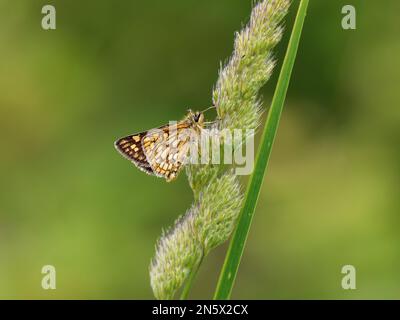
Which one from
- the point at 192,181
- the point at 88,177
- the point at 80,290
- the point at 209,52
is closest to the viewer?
the point at 192,181

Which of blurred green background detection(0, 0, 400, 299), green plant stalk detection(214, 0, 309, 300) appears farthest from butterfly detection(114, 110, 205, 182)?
blurred green background detection(0, 0, 400, 299)

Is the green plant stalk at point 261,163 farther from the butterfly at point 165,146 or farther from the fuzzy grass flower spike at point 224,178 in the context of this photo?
the butterfly at point 165,146

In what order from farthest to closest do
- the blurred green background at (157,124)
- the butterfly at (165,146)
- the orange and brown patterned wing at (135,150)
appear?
the blurred green background at (157,124)
the orange and brown patterned wing at (135,150)
the butterfly at (165,146)

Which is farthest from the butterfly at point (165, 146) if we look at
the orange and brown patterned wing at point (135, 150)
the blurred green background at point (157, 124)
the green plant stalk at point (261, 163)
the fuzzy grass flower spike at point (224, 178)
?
the blurred green background at point (157, 124)

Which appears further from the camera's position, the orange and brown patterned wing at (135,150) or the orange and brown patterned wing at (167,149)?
the orange and brown patterned wing at (135,150)

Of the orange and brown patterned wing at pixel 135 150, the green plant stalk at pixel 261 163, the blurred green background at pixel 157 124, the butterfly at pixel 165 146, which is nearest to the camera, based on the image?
the green plant stalk at pixel 261 163

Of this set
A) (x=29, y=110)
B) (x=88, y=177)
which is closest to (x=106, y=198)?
(x=88, y=177)

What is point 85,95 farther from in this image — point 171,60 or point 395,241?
point 395,241
